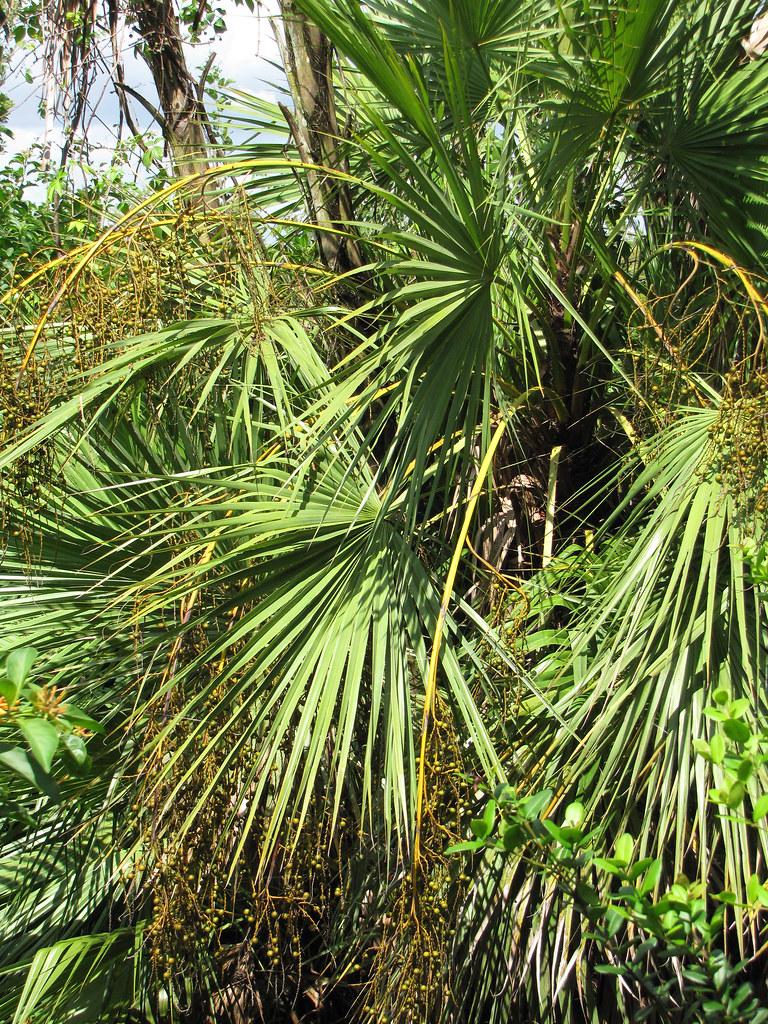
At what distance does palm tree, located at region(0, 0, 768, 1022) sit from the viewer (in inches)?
73.7

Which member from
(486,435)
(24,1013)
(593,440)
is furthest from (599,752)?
(24,1013)

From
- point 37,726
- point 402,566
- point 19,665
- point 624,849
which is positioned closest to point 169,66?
point 402,566

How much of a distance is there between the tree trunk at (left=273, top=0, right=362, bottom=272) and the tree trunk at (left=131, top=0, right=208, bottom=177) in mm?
1289

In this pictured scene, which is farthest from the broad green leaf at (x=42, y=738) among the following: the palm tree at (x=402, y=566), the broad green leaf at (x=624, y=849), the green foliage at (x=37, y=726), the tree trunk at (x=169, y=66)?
the tree trunk at (x=169, y=66)

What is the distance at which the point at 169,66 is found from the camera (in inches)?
151

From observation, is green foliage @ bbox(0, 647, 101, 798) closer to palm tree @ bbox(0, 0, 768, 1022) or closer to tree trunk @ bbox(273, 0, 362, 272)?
palm tree @ bbox(0, 0, 768, 1022)

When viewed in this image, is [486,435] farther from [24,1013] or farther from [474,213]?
[24,1013]

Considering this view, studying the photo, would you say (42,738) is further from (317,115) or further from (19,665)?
(317,115)

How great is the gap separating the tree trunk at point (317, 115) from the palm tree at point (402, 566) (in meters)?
0.06

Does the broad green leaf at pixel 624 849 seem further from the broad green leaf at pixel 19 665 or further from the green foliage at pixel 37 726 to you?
the broad green leaf at pixel 19 665

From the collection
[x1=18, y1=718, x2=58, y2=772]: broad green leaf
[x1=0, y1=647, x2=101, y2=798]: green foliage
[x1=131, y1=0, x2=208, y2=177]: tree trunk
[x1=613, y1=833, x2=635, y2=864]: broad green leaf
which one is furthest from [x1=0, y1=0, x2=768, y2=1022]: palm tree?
[x1=131, y1=0, x2=208, y2=177]: tree trunk

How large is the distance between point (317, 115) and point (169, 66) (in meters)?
1.58

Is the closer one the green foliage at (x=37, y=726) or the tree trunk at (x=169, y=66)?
the green foliage at (x=37, y=726)

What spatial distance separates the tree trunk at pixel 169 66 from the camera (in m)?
3.77
